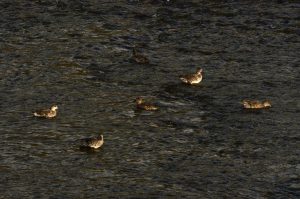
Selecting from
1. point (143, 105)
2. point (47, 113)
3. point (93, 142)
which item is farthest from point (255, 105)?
point (47, 113)

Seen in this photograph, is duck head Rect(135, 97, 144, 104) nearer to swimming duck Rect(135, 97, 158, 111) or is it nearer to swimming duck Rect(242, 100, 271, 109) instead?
swimming duck Rect(135, 97, 158, 111)

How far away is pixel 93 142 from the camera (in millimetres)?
21125

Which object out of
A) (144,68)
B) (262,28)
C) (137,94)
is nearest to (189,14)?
(262,28)

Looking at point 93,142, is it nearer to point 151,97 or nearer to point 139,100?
point 139,100

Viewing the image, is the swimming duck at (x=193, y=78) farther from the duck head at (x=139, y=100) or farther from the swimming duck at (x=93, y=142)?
the swimming duck at (x=93, y=142)

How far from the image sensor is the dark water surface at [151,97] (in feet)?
65.3

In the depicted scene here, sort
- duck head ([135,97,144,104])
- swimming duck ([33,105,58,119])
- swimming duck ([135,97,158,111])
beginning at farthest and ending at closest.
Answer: duck head ([135,97,144,104]) < swimming duck ([135,97,158,111]) < swimming duck ([33,105,58,119])

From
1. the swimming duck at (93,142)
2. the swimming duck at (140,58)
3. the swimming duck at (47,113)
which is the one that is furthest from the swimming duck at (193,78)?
the swimming duck at (93,142)

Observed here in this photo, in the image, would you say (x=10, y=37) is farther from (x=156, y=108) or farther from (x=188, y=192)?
(x=188, y=192)

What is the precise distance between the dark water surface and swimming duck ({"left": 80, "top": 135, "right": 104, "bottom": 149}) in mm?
178

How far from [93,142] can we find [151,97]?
4079 mm

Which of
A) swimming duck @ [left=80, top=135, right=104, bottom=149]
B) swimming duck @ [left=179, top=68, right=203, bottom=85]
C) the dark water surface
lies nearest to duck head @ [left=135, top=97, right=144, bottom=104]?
the dark water surface

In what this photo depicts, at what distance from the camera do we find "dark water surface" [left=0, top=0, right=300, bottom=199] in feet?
65.3

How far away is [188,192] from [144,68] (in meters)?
8.48
